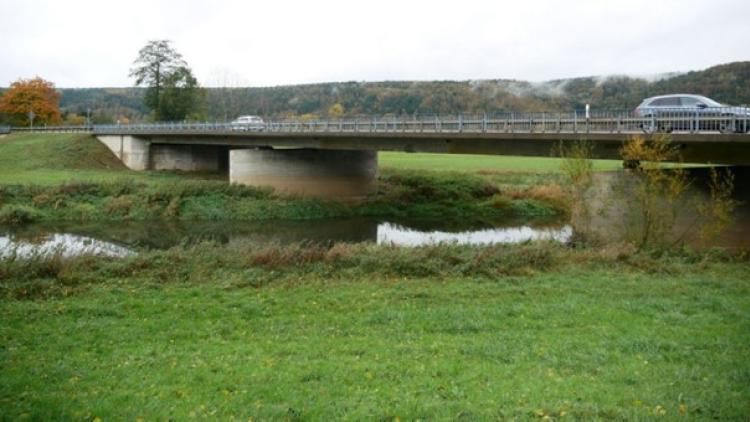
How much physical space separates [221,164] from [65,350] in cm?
6765

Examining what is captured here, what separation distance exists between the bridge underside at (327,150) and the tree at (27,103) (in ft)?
149

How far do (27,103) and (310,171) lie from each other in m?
81.5

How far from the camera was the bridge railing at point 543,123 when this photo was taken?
26891mm

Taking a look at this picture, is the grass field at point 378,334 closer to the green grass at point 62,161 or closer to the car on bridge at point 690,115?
the car on bridge at point 690,115

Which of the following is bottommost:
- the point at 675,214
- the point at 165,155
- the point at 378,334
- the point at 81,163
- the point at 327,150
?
the point at 378,334

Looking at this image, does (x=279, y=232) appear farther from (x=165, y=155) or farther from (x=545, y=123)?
(x=165, y=155)

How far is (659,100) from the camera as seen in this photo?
99.7 feet

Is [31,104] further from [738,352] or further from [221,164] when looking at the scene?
[738,352]

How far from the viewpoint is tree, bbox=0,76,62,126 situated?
11600cm

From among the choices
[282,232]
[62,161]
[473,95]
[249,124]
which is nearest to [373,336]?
[282,232]

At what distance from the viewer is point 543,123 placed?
113 feet

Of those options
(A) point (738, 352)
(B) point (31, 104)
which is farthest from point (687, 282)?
(B) point (31, 104)

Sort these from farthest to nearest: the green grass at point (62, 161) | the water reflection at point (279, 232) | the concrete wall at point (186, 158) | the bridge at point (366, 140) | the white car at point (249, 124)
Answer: the concrete wall at point (186, 158)
the green grass at point (62, 161)
the white car at point (249, 124)
the water reflection at point (279, 232)
the bridge at point (366, 140)

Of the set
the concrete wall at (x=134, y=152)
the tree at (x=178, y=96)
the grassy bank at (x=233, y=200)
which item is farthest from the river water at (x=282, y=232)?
the tree at (x=178, y=96)
